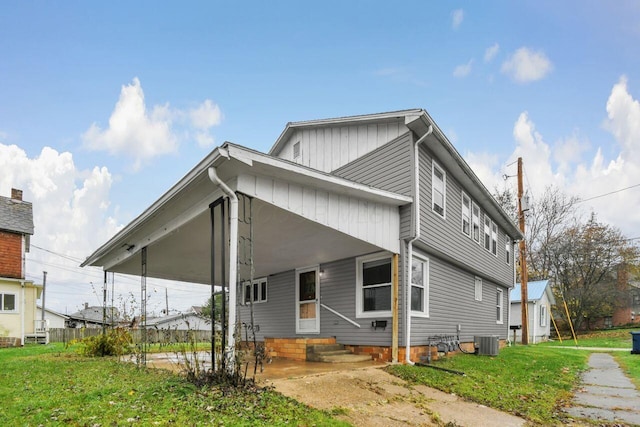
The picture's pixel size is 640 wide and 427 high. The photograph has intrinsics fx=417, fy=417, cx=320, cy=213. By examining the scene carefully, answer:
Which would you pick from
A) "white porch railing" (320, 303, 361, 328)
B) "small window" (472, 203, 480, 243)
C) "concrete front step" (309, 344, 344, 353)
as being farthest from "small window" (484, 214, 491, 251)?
"concrete front step" (309, 344, 344, 353)

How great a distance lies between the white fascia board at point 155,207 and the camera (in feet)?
17.8

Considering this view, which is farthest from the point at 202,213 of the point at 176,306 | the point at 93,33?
the point at 93,33

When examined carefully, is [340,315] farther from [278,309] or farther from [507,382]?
[507,382]

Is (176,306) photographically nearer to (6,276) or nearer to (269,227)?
(269,227)

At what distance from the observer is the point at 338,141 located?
11195 mm

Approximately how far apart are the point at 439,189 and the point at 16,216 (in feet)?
67.9

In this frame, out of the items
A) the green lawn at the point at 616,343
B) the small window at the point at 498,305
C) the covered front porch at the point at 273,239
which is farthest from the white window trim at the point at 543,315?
the covered front porch at the point at 273,239

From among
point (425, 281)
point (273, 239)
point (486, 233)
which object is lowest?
point (425, 281)

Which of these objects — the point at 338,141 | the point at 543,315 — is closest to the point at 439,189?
the point at 338,141

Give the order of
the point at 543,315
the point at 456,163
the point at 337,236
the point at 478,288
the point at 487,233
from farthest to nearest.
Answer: the point at 543,315 < the point at 487,233 < the point at 478,288 < the point at 456,163 < the point at 337,236

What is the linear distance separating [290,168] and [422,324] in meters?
5.28

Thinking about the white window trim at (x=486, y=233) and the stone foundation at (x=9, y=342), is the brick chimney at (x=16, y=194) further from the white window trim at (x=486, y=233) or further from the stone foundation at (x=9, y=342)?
the white window trim at (x=486, y=233)

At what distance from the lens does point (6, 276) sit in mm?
19297

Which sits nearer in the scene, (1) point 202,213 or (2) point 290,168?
(2) point 290,168
